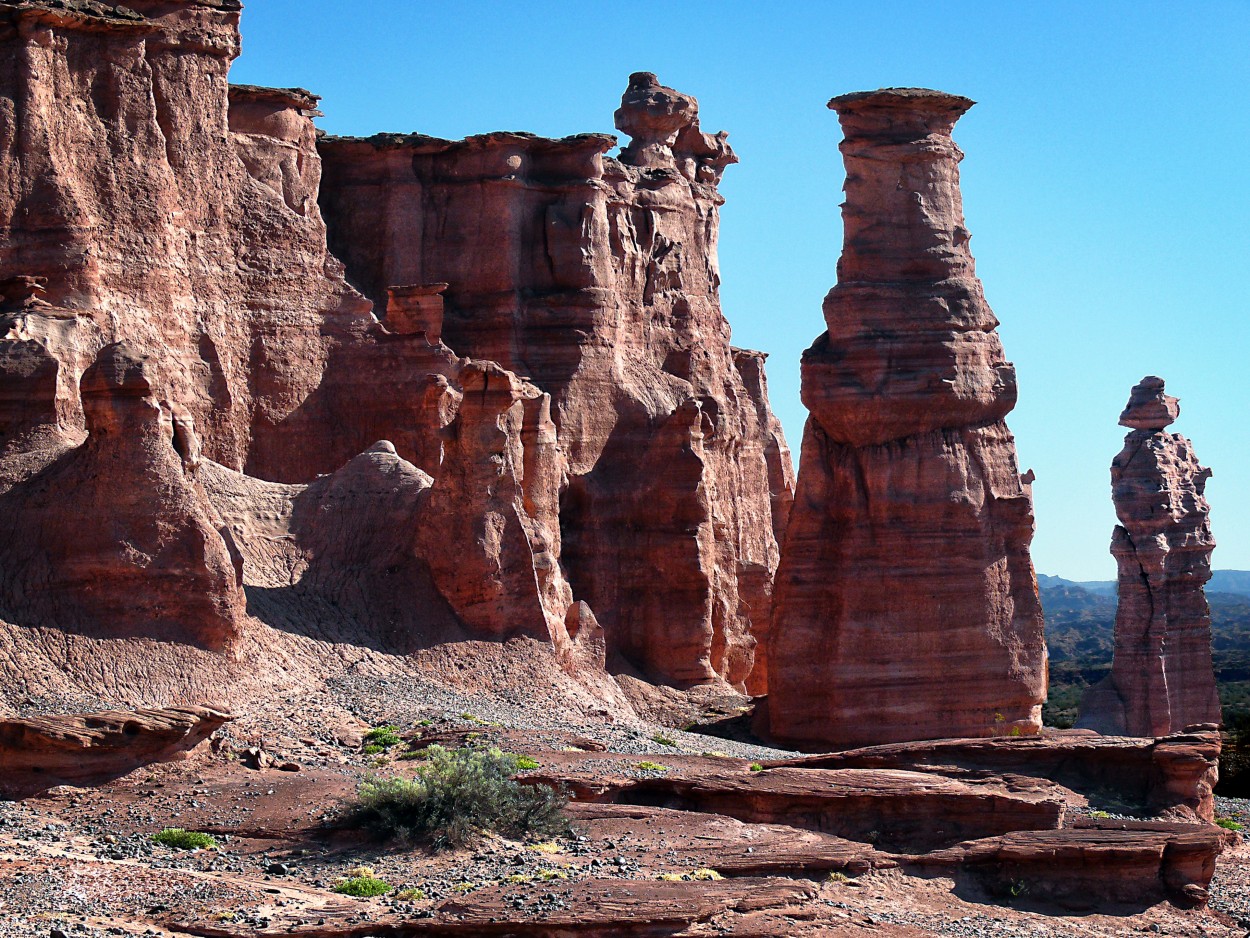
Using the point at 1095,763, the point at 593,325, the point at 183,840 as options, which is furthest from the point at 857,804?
the point at 593,325

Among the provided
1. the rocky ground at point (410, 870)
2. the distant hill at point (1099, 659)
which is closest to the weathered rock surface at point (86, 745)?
the rocky ground at point (410, 870)

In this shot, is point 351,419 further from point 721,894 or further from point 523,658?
point 721,894

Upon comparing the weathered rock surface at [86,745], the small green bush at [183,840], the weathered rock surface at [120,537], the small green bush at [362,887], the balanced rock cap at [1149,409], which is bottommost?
the small green bush at [362,887]

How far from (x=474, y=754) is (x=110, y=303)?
47.0 ft

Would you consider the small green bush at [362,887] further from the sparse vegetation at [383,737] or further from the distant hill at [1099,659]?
the distant hill at [1099,659]

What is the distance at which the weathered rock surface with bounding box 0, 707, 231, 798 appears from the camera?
3159 cm

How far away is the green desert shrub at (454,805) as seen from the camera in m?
31.1

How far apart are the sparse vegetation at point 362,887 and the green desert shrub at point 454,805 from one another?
1441 millimetres

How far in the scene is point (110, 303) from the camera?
45.0 meters

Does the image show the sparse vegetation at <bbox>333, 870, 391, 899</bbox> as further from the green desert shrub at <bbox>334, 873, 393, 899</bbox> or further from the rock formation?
the rock formation

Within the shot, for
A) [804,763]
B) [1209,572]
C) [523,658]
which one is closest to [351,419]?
[523,658]

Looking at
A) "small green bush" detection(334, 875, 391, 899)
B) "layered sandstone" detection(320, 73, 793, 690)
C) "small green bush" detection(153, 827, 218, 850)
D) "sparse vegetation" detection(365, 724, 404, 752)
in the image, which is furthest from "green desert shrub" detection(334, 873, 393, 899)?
"layered sandstone" detection(320, 73, 793, 690)

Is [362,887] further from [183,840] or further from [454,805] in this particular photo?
[454,805]

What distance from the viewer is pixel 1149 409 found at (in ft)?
243
